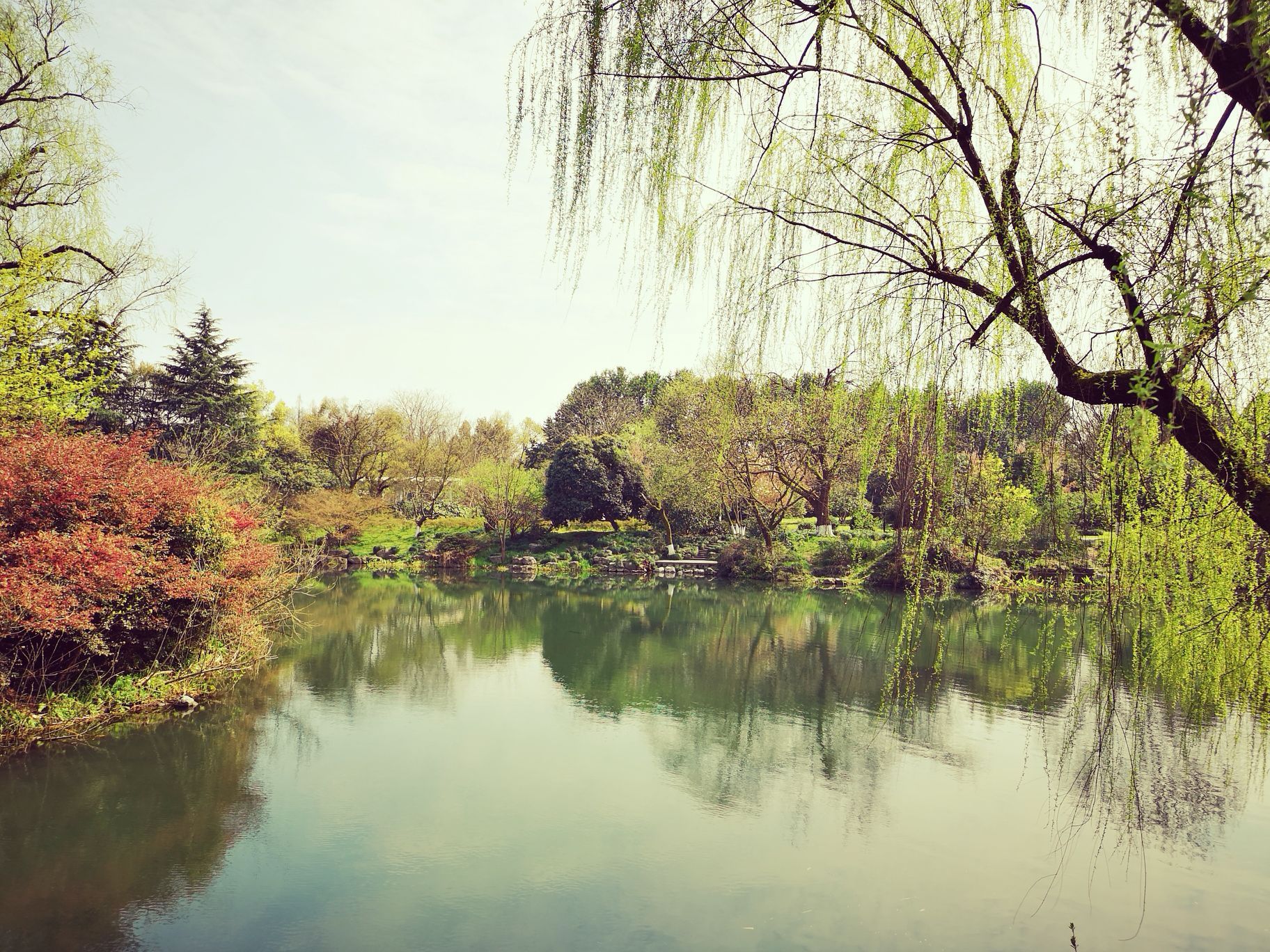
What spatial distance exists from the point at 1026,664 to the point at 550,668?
823 cm

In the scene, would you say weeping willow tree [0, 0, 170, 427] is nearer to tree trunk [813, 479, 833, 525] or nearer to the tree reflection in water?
the tree reflection in water

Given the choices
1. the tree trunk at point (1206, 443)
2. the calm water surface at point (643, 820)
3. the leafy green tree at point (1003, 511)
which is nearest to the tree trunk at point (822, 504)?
the leafy green tree at point (1003, 511)

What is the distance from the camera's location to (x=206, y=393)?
2500 centimetres

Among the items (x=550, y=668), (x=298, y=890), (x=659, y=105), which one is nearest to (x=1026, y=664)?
(x=550, y=668)

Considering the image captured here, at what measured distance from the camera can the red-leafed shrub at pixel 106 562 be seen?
718 cm

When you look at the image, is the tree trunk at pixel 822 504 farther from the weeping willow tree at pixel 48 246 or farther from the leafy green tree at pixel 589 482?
the weeping willow tree at pixel 48 246

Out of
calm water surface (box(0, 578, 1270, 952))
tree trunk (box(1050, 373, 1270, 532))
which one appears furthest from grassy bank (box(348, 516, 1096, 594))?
tree trunk (box(1050, 373, 1270, 532))

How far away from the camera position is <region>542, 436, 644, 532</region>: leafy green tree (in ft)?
89.5

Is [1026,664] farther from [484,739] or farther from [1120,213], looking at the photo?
[1120,213]

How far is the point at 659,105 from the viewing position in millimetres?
2844

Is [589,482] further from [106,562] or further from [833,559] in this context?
[106,562]

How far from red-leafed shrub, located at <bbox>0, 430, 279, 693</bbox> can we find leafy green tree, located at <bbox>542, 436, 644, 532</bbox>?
686 inches

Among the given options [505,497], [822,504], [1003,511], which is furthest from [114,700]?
[822,504]

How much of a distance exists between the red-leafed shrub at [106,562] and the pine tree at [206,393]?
50.5ft
